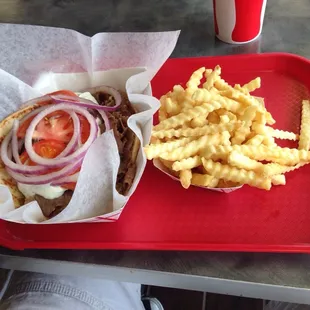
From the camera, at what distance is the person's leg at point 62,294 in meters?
0.83

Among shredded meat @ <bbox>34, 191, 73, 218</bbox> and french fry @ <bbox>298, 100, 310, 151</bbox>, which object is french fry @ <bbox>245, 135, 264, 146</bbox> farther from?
shredded meat @ <bbox>34, 191, 73, 218</bbox>

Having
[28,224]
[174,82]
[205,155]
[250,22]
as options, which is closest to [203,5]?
[250,22]

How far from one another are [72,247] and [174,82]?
0.40 meters

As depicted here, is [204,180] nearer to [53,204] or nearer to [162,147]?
[162,147]

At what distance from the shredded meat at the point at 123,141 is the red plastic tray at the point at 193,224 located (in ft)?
0.15

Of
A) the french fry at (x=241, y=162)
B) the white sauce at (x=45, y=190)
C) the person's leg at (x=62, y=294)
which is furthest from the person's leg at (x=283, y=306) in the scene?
the white sauce at (x=45, y=190)

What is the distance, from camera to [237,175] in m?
0.75

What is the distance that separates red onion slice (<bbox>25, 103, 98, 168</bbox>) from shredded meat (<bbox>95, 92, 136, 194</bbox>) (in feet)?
0.13

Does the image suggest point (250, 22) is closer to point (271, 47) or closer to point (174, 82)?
point (271, 47)

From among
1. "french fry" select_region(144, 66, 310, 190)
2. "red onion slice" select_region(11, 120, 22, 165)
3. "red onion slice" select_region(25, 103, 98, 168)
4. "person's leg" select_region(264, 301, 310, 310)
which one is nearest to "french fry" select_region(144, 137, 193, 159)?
"french fry" select_region(144, 66, 310, 190)

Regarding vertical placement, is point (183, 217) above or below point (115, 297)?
above

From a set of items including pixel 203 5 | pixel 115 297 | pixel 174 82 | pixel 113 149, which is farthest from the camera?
pixel 203 5

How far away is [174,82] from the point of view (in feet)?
3.33

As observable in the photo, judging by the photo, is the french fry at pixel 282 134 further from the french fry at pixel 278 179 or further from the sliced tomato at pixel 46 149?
the sliced tomato at pixel 46 149
